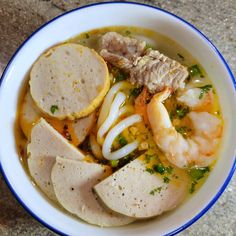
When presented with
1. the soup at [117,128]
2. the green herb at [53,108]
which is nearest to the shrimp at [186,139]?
the soup at [117,128]

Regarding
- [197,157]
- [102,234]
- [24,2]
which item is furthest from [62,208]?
[24,2]

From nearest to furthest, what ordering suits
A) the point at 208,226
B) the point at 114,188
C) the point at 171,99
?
1. the point at 114,188
2. the point at 171,99
3. the point at 208,226

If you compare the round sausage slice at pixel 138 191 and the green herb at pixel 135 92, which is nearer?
the round sausage slice at pixel 138 191

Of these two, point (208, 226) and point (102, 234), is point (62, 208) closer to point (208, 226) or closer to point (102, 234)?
point (102, 234)

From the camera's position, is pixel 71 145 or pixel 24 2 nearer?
pixel 71 145

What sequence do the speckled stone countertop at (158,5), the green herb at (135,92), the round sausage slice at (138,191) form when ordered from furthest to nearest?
the speckled stone countertop at (158,5) → the green herb at (135,92) → the round sausage slice at (138,191)

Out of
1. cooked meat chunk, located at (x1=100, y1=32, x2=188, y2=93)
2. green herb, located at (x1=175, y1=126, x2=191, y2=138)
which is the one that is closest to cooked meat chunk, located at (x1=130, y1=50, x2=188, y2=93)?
cooked meat chunk, located at (x1=100, y1=32, x2=188, y2=93)

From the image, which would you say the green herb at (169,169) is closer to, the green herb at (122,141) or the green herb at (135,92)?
the green herb at (122,141)

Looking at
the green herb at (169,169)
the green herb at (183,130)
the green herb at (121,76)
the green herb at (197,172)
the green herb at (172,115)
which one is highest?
the green herb at (121,76)
